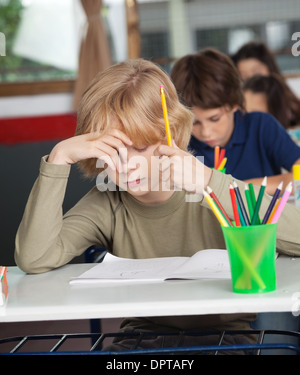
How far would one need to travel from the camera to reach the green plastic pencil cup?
90 cm

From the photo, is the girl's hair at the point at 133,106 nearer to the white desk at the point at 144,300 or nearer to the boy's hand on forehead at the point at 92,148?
the boy's hand on forehead at the point at 92,148

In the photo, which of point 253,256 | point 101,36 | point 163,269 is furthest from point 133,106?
point 101,36

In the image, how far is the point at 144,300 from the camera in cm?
89

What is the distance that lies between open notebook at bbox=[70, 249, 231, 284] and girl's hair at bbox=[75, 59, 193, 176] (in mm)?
280

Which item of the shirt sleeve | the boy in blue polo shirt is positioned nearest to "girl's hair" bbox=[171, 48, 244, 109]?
the boy in blue polo shirt

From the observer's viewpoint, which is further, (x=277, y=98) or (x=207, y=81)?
(x=277, y=98)

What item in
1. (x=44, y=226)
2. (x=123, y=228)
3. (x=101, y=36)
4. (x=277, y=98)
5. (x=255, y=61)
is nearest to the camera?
(x=44, y=226)

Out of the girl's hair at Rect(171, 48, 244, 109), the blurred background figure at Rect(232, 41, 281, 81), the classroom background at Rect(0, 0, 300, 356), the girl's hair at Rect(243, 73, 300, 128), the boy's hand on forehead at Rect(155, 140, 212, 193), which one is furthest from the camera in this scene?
the classroom background at Rect(0, 0, 300, 356)

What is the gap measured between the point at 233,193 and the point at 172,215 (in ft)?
1.47

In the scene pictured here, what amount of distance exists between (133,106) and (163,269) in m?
0.39

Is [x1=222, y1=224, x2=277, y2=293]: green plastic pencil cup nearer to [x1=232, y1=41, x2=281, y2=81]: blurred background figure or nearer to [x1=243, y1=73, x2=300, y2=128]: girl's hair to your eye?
[x1=243, y1=73, x2=300, y2=128]: girl's hair

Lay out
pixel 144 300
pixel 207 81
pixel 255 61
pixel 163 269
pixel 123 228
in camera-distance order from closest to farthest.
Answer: pixel 144 300, pixel 163 269, pixel 123 228, pixel 207 81, pixel 255 61

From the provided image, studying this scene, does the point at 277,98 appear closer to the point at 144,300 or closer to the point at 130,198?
the point at 130,198

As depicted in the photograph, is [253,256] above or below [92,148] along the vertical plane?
below
